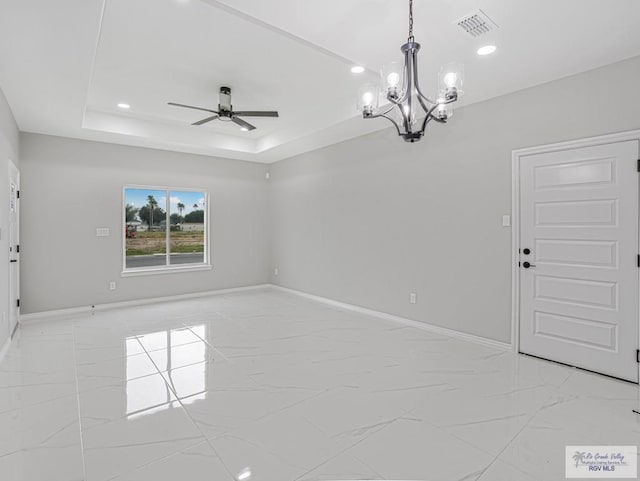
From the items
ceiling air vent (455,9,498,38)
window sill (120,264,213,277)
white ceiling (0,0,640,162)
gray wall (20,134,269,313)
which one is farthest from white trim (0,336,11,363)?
ceiling air vent (455,9,498,38)

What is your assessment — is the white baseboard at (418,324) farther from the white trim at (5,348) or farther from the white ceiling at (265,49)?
the white trim at (5,348)

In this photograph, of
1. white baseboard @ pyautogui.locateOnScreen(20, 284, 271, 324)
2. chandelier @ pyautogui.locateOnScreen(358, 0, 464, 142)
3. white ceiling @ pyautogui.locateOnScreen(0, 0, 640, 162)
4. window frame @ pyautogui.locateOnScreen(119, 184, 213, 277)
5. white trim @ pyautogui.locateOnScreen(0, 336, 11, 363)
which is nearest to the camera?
chandelier @ pyautogui.locateOnScreen(358, 0, 464, 142)

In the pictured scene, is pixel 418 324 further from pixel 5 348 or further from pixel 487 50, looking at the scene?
pixel 5 348

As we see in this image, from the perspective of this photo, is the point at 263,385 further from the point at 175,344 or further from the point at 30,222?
the point at 30,222

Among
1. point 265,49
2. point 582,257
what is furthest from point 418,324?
point 265,49

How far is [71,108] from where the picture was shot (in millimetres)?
4078

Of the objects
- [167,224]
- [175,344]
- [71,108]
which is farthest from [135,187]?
[175,344]

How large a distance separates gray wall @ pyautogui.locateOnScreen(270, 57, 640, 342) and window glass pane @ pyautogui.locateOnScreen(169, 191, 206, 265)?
2.24m

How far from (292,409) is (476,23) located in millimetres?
3083

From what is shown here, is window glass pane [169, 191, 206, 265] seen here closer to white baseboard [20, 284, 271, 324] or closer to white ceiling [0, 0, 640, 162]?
white baseboard [20, 284, 271, 324]

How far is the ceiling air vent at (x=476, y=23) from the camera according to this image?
2386mm

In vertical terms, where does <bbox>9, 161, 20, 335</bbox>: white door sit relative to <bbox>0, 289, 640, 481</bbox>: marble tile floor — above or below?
above

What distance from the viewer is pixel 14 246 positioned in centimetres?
438

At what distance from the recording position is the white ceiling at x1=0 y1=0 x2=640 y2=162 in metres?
2.36
